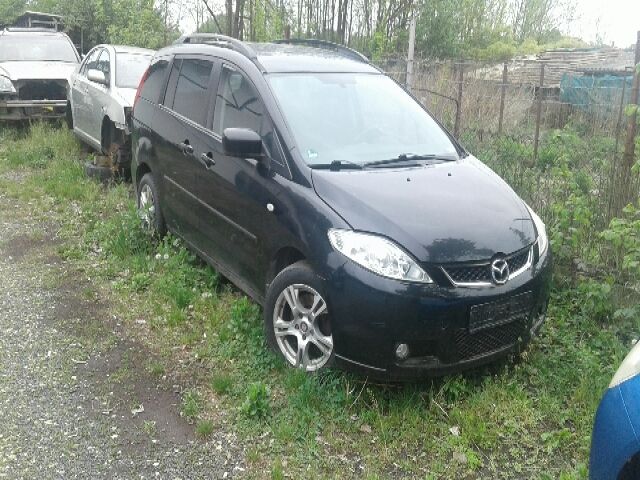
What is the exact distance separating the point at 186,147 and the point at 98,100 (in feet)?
15.1

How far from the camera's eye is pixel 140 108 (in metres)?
6.59

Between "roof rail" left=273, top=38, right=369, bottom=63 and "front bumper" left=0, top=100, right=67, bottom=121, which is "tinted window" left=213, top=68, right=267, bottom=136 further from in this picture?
"front bumper" left=0, top=100, right=67, bottom=121

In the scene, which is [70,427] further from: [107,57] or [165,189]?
[107,57]

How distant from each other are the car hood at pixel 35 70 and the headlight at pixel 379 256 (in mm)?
9785

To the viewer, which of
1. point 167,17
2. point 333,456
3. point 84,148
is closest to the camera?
point 333,456

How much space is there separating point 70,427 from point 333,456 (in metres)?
1.51

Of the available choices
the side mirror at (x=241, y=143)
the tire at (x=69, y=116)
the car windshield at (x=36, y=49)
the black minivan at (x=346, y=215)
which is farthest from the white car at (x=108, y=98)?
the side mirror at (x=241, y=143)

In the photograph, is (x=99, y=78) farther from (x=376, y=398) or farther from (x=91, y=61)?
(x=376, y=398)

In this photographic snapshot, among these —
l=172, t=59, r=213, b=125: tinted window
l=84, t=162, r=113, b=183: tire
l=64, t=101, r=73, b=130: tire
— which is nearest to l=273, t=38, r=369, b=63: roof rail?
l=172, t=59, r=213, b=125: tinted window

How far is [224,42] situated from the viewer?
5.71 meters

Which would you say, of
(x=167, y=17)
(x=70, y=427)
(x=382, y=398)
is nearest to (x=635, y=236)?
(x=382, y=398)

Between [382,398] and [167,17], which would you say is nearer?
[382,398]

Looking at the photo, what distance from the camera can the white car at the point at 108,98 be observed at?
8.79m

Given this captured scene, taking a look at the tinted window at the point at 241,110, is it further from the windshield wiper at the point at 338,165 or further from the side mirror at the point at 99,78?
the side mirror at the point at 99,78
